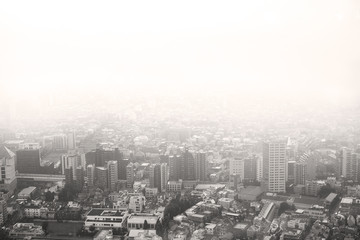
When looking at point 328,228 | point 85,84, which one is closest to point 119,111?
point 85,84

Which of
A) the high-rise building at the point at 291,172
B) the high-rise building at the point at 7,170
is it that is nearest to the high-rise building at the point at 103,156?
the high-rise building at the point at 7,170

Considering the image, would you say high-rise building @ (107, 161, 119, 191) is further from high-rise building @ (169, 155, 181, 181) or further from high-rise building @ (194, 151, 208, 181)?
high-rise building @ (194, 151, 208, 181)

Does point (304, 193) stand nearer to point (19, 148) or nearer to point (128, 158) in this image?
point (128, 158)

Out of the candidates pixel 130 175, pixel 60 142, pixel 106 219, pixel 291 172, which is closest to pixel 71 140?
pixel 60 142

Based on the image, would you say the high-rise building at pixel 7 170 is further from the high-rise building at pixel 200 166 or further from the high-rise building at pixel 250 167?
the high-rise building at pixel 250 167

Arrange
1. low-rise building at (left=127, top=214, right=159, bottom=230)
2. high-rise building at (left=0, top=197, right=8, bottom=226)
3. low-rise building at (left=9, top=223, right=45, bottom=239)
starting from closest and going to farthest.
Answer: low-rise building at (left=9, top=223, right=45, bottom=239)
low-rise building at (left=127, top=214, right=159, bottom=230)
high-rise building at (left=0, top=197, right=8, bottom=226)

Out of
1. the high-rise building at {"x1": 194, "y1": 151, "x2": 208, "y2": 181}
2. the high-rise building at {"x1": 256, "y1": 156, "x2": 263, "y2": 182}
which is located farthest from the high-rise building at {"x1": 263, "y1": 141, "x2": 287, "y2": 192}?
the high-rise building at {"x1": 194, "y1": 151, "x2": 208, "y2": 181}
